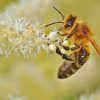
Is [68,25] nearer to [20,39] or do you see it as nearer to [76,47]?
[76,47]

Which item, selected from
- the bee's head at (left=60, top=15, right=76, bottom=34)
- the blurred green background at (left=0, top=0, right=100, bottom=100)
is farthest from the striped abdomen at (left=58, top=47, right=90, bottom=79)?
the blurred green background at (left=0, top=0, right=100, bottom=100)

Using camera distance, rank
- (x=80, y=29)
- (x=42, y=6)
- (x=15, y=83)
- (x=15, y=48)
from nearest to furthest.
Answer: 1. (x=15, y=48)
2. (x=80, y=29)
3. (x=42, y=6)
4. (x=15, y=83)

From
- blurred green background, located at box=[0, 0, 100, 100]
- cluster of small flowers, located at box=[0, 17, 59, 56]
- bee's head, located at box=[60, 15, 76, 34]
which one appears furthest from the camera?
blurred green background, located at box=[0, 0, 100, 100]

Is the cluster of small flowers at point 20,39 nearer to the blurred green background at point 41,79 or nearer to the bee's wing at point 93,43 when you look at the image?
the bee's wing at point 93,43

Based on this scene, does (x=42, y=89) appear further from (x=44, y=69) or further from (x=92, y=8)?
(x=92, y=8)

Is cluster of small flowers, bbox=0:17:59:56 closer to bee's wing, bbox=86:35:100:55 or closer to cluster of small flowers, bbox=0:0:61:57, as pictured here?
cluster of small flowers, bbox=0:0:61:57

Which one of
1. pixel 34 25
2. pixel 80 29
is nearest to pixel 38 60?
pixel 80 29

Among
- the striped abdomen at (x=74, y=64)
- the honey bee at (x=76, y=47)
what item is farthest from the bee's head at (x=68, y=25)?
the striped abdomen at (x=74, y=64)
